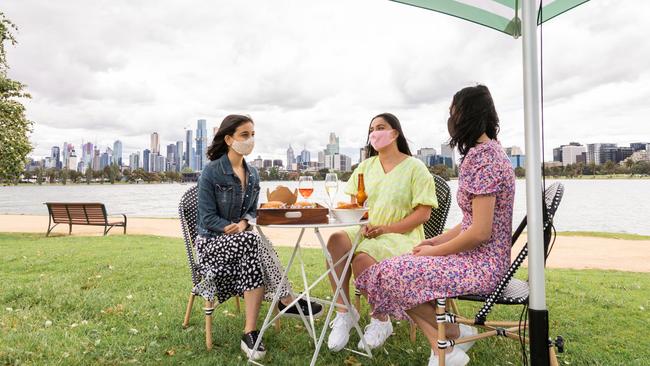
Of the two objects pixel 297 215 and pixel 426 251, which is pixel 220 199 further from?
pixel 426 251

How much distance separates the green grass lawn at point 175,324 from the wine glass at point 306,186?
113cm

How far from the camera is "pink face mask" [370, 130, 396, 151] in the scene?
11.3ft

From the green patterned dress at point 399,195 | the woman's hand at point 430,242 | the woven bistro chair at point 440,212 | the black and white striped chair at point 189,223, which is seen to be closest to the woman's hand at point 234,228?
the black and white striped chair at point 189,223

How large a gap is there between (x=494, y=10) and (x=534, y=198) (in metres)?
1.80

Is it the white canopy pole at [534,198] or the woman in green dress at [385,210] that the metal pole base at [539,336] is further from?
the woman in green dress at [385,210]

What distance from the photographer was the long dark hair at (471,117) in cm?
246

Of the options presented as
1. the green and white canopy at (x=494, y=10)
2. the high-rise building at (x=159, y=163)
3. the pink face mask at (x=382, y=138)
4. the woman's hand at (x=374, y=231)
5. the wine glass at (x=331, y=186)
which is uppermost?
the high-rise building at (x=159, y=163)

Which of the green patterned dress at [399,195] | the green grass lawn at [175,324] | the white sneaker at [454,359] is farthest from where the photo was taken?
the green patterned dress at [399,195]

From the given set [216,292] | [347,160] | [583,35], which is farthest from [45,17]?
[583,35]

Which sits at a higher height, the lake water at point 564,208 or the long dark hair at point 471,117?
the long dark hair at point 471,117

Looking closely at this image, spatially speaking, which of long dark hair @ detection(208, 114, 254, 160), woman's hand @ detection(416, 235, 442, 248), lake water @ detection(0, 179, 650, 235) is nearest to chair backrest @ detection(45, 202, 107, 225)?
lake water @ detection(0, 179, 650, 235)

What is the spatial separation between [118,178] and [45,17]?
124 meters

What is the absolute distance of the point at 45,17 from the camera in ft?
36.2

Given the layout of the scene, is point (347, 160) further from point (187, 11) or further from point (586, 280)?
point (187, 11)
